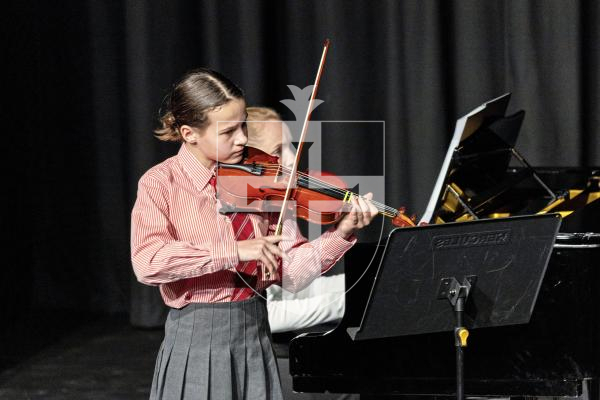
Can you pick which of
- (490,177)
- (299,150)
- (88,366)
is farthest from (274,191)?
(88,366)

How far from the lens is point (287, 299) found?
3.10 metres

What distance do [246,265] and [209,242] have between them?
0.33 feet

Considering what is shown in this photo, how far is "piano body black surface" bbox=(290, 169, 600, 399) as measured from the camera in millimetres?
2170

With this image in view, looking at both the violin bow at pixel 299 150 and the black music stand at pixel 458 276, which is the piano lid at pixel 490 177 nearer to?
the black music stand at pixel 458 276

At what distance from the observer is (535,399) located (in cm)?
240

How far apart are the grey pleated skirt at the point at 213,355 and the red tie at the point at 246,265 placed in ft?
0.07

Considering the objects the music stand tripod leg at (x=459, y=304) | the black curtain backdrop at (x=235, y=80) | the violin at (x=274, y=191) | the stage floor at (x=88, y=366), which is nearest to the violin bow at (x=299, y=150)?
the violin at (x=274, y=191)

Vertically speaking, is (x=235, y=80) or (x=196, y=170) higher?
(x=235, y=80)

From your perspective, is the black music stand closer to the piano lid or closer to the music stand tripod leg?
the music stand tripod leg

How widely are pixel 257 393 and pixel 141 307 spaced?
2.56 meters

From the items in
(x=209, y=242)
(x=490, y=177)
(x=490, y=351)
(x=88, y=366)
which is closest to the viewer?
(x=209, y=242)

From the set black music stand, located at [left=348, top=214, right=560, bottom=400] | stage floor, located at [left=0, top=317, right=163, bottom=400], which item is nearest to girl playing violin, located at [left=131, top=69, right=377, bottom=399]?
black music stand, located at [left=348, top=214, right=560, bottom=400]

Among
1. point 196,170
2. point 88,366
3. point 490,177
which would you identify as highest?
point 196,170

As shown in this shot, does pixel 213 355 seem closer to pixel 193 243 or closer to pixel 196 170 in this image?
pixel 193 243
